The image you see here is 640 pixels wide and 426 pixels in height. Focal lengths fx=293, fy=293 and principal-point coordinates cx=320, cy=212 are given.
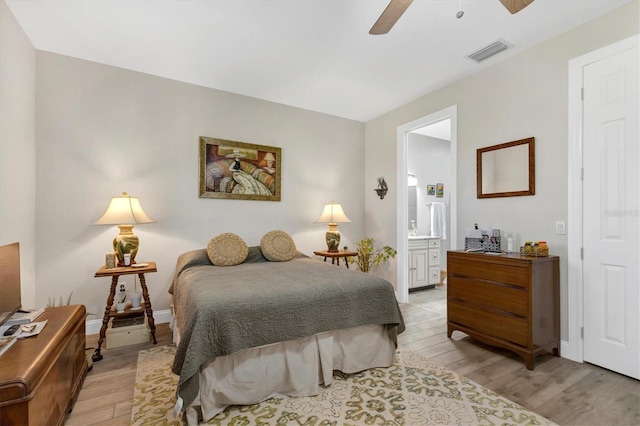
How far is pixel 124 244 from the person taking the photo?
106 inches

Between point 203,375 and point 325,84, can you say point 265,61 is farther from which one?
point 203,375

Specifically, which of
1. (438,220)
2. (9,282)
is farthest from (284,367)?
(438,220)

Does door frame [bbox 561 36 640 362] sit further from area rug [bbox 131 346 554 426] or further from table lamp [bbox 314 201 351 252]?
table lamp [bbox 314 201 351 252]

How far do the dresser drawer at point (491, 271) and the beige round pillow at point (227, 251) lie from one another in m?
2.13

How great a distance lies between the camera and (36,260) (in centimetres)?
270

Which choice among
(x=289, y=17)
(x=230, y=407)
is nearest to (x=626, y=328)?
(x=230, y=407)

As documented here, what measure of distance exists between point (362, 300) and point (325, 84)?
249cm

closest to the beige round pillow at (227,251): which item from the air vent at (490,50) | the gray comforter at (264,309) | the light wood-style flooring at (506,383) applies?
the gray comforter at (264,309)

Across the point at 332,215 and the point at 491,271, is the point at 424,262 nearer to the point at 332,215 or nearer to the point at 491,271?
→ the point at 332,215

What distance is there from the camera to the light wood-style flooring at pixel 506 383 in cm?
172

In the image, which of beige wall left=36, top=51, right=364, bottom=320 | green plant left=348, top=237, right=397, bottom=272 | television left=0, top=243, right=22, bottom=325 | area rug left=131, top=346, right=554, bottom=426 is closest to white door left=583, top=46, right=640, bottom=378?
area rug left=131, top=346, right=554, bottom=426

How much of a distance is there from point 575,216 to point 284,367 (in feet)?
8.31

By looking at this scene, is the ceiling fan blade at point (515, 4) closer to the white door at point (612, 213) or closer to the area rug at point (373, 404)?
the white door at point (612, 213)

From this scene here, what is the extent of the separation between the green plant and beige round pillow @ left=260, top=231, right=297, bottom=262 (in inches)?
47.4
